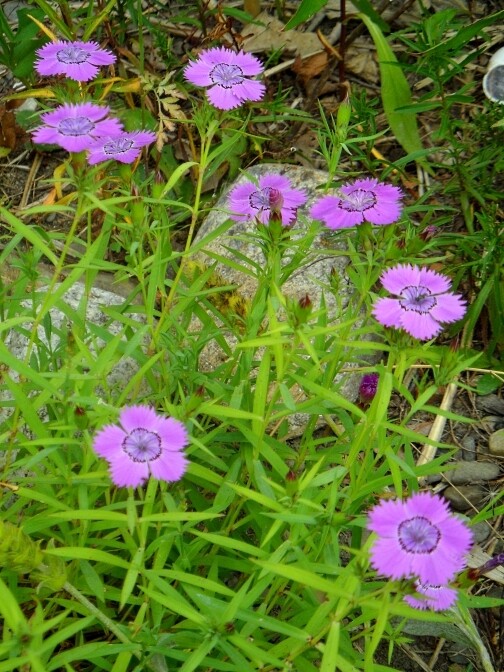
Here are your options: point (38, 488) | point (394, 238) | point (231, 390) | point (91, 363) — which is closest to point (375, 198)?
point (394, 238)

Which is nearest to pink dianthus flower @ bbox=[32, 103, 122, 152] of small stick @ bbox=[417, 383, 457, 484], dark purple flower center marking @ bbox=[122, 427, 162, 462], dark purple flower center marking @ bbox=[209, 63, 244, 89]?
dark purple flower center marking @ bbox=[209, 63, 244, 89]

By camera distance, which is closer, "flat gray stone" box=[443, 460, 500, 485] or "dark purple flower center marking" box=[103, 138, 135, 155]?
"dark purple flower center marking" box=[103, 138, 135, 155]

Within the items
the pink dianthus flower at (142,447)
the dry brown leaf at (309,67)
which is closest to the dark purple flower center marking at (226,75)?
the pink dianthus flower at (142,447)

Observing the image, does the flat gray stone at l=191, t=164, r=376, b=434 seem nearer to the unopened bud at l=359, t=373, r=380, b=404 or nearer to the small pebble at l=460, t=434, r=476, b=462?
the small pebble at l=460, t=434, r=476, b=462

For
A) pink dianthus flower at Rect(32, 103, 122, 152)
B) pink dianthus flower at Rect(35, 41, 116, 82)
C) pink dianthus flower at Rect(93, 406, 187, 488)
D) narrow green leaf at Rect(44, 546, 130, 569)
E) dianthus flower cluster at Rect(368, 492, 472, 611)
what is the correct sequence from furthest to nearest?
pink dianthus flower at Rect(35, 41, 116, 82)
pink dianthus flower at Rect(32, 103, 122, 152)
narrow green leaf at Rect(44, 546, 130, 569)
pink dianthus flower at Rect(93, 406, 187, 488)
dianthus flower cluster at Rect(368, 492, 472, 611)

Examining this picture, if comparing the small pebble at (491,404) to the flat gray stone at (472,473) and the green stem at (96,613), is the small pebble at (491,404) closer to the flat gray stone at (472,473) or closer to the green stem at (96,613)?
the flat gray stone at (472,473)

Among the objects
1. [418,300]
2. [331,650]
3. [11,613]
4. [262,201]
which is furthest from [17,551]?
[262,201]

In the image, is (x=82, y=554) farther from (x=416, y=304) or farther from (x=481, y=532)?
(x=481, y=532)
